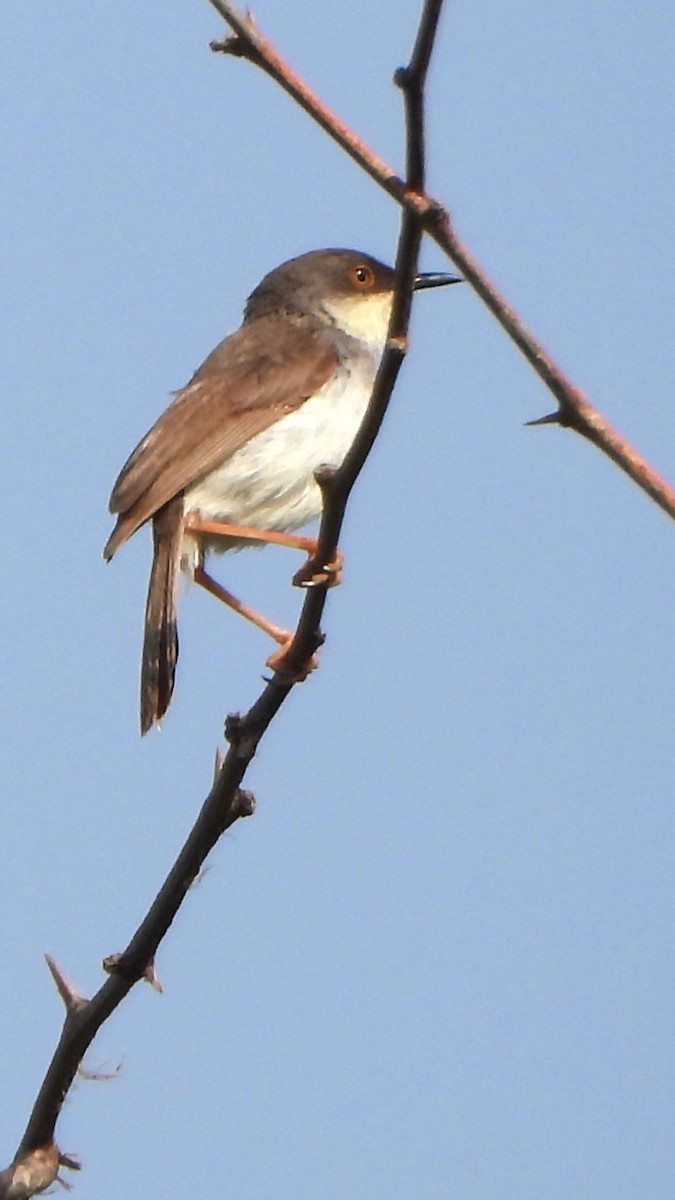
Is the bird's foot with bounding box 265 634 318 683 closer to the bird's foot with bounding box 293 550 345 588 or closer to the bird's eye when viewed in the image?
the bird's foot with bounding box 293 550 345 588

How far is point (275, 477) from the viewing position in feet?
23.1

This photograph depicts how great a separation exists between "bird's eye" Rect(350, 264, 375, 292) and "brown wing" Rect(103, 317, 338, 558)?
0.71 metres

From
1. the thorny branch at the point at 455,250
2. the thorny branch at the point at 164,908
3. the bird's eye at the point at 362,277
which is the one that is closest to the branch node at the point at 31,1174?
the thorny branch at the point at 164,908

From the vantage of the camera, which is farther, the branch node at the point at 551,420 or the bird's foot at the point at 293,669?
the bird's foot at the point at 293,669

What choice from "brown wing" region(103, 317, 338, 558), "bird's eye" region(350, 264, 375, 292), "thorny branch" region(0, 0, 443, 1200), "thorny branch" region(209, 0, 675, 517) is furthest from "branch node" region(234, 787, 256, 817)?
"bird's eye" region(350, 264, 375, 292)

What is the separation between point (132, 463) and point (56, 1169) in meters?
3.41

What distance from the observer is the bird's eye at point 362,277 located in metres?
8.38

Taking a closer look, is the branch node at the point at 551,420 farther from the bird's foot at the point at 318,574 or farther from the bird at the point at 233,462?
the bird at the point at 233,462

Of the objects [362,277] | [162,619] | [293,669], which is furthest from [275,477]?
[293,669]

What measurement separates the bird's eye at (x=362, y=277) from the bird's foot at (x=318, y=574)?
10.3 ft

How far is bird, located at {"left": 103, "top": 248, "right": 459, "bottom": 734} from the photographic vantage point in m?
6.74

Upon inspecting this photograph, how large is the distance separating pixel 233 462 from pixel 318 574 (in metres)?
2.66

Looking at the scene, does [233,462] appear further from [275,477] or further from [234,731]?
[234,731]

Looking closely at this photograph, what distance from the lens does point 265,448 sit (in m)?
7.07
